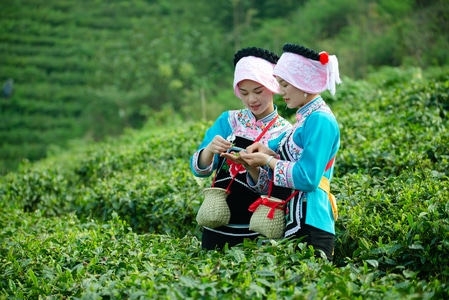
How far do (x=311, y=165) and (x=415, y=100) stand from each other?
3921 mm

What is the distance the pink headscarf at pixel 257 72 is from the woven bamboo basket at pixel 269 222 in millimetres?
581

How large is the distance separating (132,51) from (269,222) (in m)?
21.3

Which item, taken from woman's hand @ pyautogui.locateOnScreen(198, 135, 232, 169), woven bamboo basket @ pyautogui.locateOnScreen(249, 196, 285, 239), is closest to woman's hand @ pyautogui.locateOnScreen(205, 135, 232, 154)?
woman's hand @ pyautogui.locateOnScreen(198, 135, 232, 169)

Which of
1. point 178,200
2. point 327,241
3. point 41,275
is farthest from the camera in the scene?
point 178,200

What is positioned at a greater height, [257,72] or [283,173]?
[257,72]

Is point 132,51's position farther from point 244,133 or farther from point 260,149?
point 260,149

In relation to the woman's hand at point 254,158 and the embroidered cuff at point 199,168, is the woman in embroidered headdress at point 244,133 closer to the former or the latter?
the embroidered cuff at point 199,168

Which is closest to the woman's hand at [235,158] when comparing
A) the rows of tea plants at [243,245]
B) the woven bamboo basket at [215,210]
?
the woven bamboo basket at [215,210]

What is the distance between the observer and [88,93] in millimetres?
23078

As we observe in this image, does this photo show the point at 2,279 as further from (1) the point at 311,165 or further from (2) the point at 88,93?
(2) the point at 88,93

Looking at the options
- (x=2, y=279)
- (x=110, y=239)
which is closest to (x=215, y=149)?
(x=110, y=239)

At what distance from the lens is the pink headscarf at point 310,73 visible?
9.43 feet

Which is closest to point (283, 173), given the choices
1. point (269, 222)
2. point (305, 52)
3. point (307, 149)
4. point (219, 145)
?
point (307, 149)

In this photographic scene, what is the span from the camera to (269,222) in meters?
2.94
